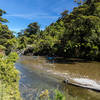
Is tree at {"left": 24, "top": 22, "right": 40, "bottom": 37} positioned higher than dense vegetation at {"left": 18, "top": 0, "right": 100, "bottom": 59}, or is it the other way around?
tree at {"left": 24, "top": 22, "right": 40, "bottom": 37}

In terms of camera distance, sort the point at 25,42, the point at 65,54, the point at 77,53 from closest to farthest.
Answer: the point at 77,53 → the point at 65,54 → the point at 25,42

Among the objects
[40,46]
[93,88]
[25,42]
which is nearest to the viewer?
[93,88]

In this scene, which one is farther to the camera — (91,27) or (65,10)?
(65,10)

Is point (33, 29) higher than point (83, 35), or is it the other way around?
point (33, 29)

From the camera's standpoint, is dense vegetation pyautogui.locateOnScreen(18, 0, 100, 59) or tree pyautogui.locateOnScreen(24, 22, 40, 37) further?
tree pyautogui.locateOnScreen(24, 22, 40, 37)

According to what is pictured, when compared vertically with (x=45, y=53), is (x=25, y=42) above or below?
above

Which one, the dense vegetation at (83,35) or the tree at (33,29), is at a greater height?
the tree at (33,29)

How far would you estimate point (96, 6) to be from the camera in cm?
1244

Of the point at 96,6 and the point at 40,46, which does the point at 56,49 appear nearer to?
the point at 40,46

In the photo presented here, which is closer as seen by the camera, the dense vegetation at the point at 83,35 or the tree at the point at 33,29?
the dense vegetation at the point at 83,35

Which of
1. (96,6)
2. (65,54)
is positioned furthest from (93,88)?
(65,54)

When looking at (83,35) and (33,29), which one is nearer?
(83,35)

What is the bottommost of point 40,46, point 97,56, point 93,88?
point 93,88

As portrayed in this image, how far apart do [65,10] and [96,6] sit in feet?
68.9
